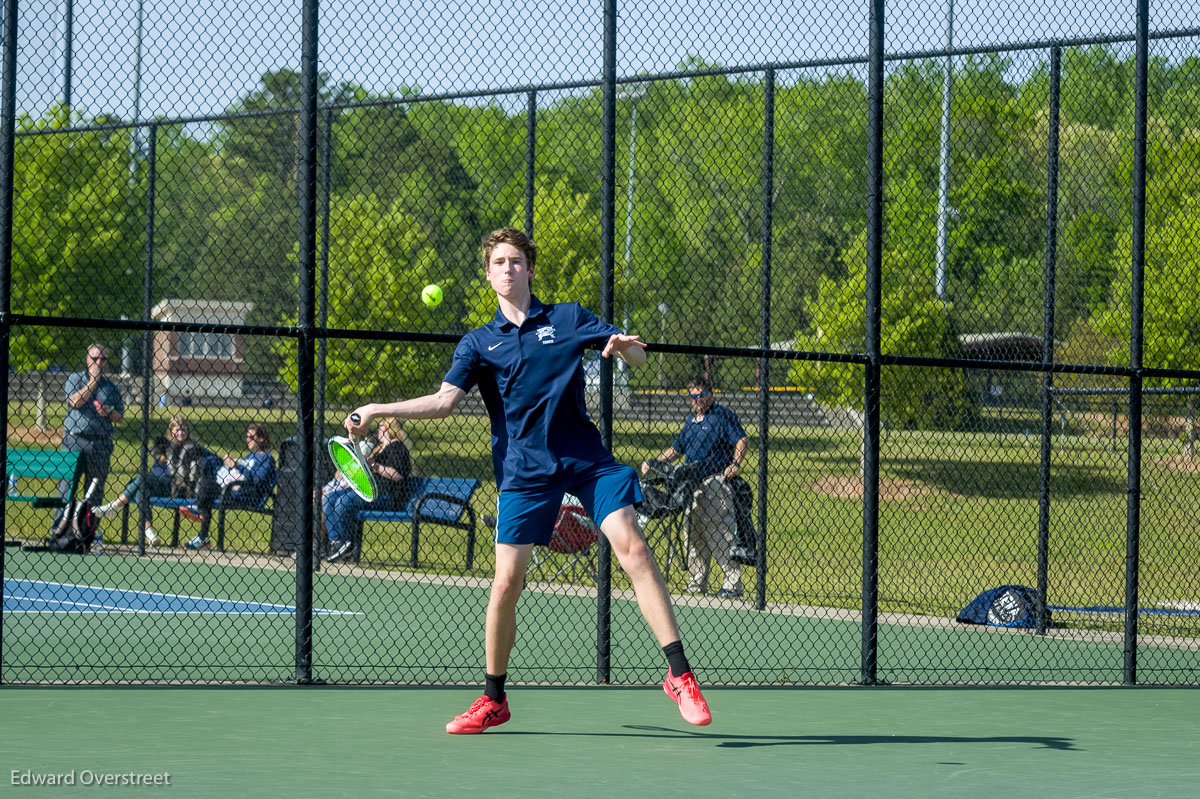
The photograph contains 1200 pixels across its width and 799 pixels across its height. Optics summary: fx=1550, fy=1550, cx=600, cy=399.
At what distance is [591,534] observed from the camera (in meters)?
10.7

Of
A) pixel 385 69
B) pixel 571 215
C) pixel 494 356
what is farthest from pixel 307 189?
pixel 571 215

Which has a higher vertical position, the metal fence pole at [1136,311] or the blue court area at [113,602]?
the metal fence pole at [1136,311]

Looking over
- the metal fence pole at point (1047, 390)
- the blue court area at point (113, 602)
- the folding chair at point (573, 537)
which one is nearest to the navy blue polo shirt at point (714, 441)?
the folding chair at point (573, 537)

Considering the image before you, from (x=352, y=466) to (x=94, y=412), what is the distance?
687cm

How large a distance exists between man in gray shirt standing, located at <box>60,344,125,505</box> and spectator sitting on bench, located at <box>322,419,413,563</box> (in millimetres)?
1681

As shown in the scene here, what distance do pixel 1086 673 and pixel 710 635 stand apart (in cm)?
215

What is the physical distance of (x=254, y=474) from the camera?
40.3ft

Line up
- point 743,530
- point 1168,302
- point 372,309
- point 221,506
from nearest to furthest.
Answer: point 743,530 < point 221,506 < point 1168,302 < point 372,309

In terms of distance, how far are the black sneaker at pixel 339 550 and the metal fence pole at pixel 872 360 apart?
560 cm

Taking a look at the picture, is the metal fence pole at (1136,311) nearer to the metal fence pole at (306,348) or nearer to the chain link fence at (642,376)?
the chain link fence at (642,376)

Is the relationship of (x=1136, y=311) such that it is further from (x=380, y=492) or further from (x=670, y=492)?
(x=380, y=492)

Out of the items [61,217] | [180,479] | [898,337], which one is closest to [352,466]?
[180,479]

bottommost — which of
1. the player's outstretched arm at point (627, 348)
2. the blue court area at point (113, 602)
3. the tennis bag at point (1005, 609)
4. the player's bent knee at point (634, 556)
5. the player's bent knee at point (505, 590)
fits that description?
the blue court area at point (113, 602)
